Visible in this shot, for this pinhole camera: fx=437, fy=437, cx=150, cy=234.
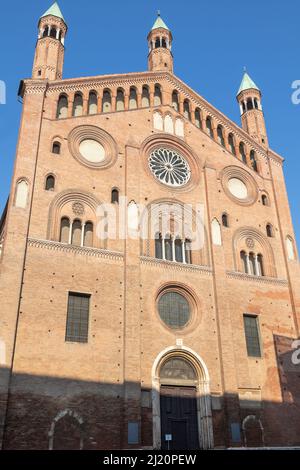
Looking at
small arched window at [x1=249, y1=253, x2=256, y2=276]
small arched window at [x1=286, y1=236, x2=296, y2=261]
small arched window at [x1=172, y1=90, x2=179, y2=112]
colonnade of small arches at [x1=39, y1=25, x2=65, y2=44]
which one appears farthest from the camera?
small arched window at [x1=172, y1=90, x2=179, y2=112]

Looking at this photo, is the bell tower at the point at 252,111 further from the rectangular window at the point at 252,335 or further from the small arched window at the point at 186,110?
the rectangular window at the point at 252,335

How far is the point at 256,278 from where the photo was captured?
22.2 meters

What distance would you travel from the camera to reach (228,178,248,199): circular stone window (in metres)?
24.7

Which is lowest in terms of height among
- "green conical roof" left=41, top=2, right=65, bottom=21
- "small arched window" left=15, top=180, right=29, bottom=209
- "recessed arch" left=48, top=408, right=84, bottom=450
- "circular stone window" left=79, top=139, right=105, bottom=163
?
"recessed arch" left=48, top=408, right=84, bottom=450

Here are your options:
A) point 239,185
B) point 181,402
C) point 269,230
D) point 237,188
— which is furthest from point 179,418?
point 239,185

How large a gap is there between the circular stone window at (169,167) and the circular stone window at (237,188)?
2733 millimetres

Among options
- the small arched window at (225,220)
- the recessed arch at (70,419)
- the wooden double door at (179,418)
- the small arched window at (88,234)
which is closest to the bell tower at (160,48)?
the small arched window at (225,220)

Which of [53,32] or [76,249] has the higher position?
[53,32]

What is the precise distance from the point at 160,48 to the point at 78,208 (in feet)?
43.6

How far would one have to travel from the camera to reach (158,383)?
58.5 feet

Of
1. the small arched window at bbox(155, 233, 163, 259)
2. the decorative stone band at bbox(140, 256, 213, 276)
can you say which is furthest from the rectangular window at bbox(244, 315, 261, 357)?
the small arched window at bbox(155, 233, 163, 259)

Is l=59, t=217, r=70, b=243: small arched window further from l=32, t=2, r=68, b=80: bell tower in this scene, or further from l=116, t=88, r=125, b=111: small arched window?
l=32, t=2, r=68, b=80: bell tower

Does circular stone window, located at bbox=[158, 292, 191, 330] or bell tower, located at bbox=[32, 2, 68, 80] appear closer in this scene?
circular stone window, located at bbox=[158, 292, 191, 330]

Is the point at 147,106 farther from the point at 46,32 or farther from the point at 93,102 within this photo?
the point at 46,32
